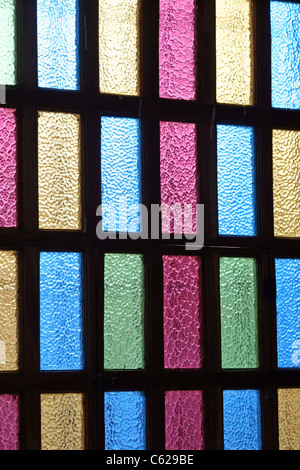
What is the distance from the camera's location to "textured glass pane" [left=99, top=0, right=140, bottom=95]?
3.21m

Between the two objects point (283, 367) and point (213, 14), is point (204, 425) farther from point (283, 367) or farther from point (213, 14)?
point (213, 14)

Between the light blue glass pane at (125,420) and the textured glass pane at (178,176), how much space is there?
0.63m

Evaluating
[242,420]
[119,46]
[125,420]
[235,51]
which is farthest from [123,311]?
[235,51]

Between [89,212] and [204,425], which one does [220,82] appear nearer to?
[89,212]

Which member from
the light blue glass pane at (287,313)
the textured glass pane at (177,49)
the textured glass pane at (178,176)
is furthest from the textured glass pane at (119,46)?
the light blue glass pane at (287,313)

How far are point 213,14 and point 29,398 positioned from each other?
160cm

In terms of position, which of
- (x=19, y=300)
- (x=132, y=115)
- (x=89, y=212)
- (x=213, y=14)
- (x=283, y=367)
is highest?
(x=213, y=14)

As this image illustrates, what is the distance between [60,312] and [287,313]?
905 millimetres

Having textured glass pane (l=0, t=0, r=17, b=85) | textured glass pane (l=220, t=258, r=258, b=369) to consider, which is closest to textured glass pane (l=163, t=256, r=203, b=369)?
textured glass pane (l=220, t=258, r=258, b=369)

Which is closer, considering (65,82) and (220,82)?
(65,82)

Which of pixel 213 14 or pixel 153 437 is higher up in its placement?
pixel 213 14

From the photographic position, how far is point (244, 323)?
10.9 ft

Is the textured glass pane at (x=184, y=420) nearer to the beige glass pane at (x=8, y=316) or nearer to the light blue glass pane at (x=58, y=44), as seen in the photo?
the beige glass pane at (x=8, y=316)

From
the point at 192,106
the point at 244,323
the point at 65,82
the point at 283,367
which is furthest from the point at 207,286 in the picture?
the point at 65,82
